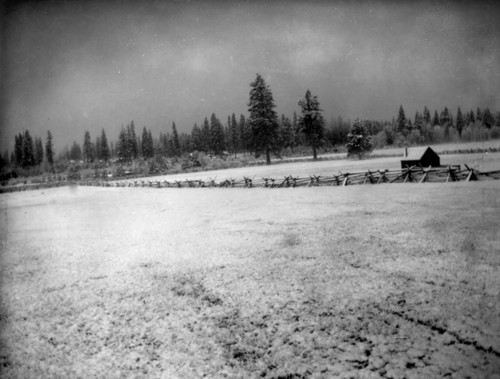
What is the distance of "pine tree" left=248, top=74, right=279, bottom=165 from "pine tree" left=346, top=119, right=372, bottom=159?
15.3m

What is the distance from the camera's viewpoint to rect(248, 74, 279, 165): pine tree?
175 ft

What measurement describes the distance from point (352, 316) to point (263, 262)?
2678 mm

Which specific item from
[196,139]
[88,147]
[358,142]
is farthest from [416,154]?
[88,147]

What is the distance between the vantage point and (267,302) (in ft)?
15.1

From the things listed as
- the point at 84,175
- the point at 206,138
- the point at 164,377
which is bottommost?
the point at 164,377

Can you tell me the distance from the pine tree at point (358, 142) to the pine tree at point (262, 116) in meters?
15.3

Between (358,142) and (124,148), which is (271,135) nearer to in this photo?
(358,142)

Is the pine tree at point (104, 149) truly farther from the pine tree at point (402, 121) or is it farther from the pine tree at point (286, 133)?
the pine tree at point (402, 121)

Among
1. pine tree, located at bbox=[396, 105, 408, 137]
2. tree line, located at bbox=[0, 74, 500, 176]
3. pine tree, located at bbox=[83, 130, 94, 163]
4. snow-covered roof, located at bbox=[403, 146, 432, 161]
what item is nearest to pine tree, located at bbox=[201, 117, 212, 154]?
tree line, located at bbox=[0, 74, 500, 176]

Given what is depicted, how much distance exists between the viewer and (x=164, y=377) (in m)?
3.19

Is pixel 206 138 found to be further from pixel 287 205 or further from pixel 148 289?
pixel 148 289

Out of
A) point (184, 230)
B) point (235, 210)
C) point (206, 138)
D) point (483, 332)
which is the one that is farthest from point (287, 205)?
point (206, 138)

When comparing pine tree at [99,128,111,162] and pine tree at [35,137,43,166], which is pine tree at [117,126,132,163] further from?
pine tree at [35,137,43,166]

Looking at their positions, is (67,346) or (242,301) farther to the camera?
(242,301)
